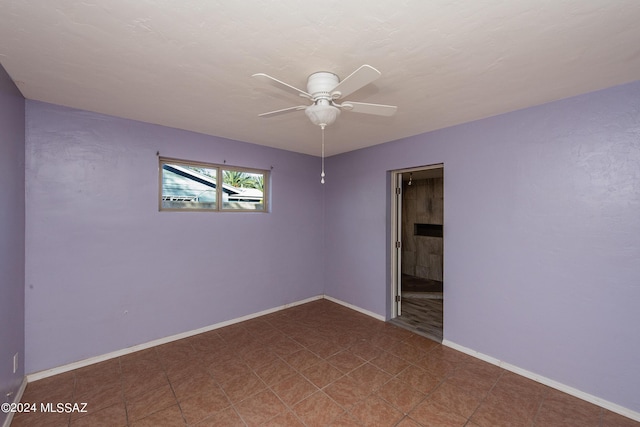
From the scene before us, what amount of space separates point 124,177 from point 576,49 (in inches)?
151

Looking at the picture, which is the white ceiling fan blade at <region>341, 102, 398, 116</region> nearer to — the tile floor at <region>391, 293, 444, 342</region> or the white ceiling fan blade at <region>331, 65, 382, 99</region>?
the white ceiling fan blade at <region>331, 65, 382, 99</region>

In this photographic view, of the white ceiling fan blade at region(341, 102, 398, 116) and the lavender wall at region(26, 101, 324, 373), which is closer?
the white ceiling fan blade at region(341, 102, 398, 116)

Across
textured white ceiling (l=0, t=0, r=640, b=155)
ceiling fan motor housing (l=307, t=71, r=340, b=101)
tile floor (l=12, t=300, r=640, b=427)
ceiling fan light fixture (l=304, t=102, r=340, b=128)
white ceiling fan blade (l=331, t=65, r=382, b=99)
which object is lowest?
tile floor (l=12, t=300, r=640, b=427)

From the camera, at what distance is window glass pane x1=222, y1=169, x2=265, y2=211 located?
3557mm

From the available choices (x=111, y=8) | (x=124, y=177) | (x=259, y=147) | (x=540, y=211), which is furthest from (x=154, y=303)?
(x=540, y=211)

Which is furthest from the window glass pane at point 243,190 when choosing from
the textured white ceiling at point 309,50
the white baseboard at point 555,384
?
the white baseboard at point 555,384

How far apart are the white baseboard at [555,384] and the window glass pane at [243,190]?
3.08 metres

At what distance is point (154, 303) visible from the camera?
9.55 ft

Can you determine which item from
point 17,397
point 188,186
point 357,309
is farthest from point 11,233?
point 357,309

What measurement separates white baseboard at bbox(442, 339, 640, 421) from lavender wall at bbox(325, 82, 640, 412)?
0.04 m

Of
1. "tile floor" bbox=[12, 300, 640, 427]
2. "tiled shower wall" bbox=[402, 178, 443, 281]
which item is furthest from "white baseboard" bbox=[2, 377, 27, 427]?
"tiled shower wall" bbox=[402, 178, 443, 281]

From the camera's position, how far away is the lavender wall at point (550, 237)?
1.98m

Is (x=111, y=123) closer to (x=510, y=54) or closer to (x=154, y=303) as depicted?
(x=154, y=303)

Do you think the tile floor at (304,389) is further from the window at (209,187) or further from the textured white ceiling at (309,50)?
the textured white ceiling at (309,50)
